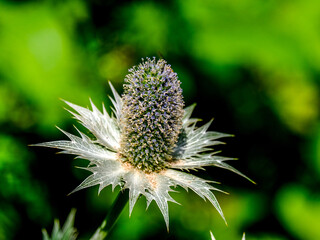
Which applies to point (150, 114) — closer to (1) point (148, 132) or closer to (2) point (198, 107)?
(1) point (148, 132)

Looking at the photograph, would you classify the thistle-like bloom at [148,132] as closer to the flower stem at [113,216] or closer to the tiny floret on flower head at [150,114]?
the tiny floret on flower head at [150,114]

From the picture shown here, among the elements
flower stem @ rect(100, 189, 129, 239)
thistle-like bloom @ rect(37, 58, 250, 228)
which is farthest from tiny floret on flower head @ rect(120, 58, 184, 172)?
flower stem @ rect(100, 189, 129, 239)

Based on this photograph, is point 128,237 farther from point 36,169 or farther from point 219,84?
point 219,84

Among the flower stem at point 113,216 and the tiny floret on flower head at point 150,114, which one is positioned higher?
the tiny floret on flower head at point 150,114

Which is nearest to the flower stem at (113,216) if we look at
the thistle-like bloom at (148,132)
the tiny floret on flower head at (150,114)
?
the thistle-like bloom at (148,132)

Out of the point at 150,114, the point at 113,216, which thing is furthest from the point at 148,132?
the point at 113,216

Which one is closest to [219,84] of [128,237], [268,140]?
[268,140]

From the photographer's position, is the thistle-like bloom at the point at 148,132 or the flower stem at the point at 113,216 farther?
the thistle-like bloom at the point at 148,132

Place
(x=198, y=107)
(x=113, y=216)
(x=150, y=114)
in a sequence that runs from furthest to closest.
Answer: (x=198, y=107) < (x=150, y=114) < (x=113, y=216)
